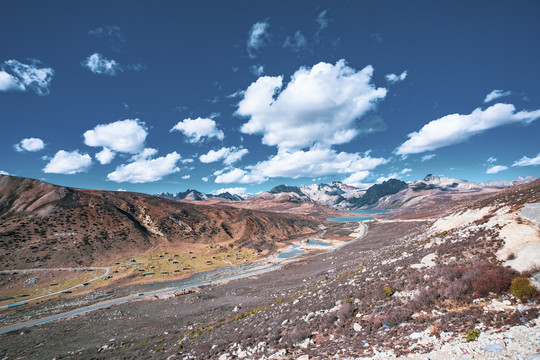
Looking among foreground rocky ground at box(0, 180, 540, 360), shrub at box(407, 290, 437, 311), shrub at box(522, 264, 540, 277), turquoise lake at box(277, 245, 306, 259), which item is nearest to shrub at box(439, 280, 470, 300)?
foreground rocky ground at box(0, 180, 540, 360)

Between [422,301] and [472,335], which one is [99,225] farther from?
[472,335]

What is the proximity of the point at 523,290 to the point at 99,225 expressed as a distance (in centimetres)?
14483

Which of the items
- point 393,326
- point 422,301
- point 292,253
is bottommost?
point 292,253

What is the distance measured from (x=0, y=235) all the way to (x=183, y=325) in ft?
347

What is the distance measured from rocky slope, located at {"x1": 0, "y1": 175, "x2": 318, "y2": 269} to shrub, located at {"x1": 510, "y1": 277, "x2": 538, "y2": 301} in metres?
117

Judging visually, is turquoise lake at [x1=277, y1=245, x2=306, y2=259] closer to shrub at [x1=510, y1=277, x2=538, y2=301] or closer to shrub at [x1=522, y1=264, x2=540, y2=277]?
shrub at [x1=522, y1=264, x2=540, y2=277]

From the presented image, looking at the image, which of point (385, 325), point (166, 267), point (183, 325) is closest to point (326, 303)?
Answer: point (385, 325)

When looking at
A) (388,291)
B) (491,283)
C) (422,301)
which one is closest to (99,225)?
(388,291)

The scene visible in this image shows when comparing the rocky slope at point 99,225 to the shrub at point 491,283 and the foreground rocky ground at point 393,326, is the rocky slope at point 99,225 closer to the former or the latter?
the foreground rocky ground at point 393,326

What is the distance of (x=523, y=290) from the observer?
10578 mm

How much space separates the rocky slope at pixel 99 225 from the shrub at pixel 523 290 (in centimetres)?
11668

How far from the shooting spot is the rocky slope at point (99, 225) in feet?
283

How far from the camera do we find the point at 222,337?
22.7 m

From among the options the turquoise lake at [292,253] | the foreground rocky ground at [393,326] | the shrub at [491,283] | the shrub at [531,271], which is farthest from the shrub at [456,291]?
the turquoise lake at [292,253]
